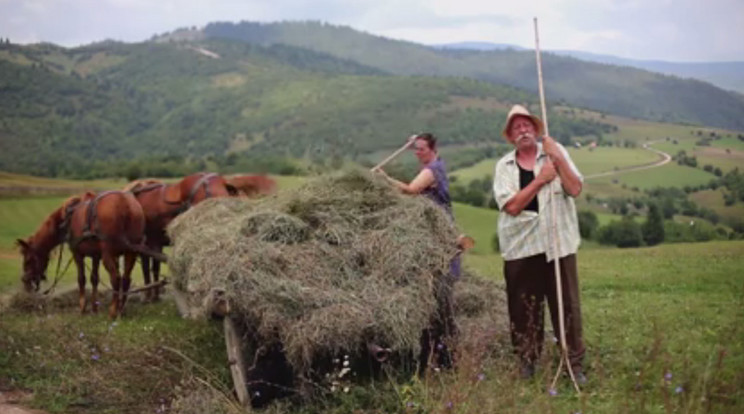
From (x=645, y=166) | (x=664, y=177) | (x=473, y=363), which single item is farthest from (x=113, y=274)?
(x=645, y=166)

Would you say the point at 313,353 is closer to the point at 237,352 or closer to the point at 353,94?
the point at 237,352

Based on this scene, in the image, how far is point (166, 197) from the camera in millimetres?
10305

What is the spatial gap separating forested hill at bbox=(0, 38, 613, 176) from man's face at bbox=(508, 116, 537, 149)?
3123cm

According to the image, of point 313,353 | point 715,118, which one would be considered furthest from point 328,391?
point 715,118

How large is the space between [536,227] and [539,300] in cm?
65

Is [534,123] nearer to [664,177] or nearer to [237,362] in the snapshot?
[237,362]

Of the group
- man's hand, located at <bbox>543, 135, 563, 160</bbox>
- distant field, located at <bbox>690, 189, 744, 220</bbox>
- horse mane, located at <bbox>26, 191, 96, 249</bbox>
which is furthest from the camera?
distant field, located at <bbox>690, 189, 744, 220</bbox>

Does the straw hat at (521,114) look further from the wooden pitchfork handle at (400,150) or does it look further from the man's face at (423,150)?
the wooden pitchfork handle at (400,150)

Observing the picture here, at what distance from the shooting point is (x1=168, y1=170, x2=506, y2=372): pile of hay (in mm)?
5133

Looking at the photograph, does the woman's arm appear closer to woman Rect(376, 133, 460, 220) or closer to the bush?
woman Rect(376, 133, 460, 220)

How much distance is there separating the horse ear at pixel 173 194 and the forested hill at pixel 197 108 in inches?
1003

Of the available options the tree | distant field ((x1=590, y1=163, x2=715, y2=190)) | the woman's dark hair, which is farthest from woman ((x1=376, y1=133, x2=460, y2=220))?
the tree

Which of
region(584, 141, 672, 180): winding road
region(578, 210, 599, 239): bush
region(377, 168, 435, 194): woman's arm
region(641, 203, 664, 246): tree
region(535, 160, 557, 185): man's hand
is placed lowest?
A: region(578, 210, 599, 239): bush

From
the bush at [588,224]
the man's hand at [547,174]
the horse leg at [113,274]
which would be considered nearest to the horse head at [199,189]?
the horse leg at [113,274]
